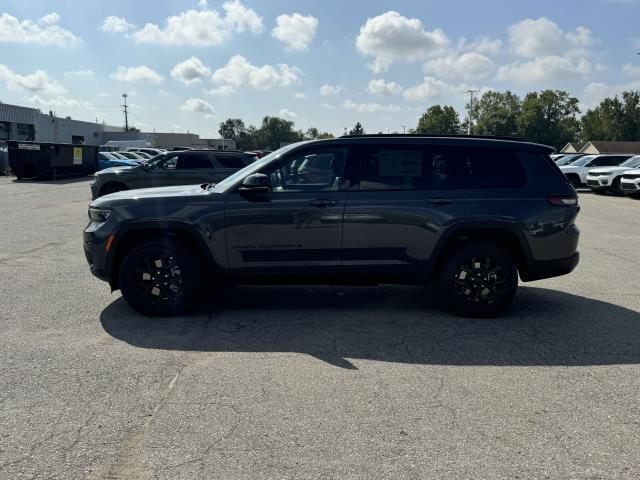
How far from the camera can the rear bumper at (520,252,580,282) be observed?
17.6ft

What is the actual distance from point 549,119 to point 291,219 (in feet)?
367

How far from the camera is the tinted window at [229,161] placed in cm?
1459

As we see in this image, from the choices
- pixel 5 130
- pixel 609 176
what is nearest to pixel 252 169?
pixel 609 176

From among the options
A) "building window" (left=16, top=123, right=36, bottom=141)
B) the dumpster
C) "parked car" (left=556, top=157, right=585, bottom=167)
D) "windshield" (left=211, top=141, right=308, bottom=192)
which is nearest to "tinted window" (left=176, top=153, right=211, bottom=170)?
"windshield" (left=211, top=141, right=308, bottom=192)

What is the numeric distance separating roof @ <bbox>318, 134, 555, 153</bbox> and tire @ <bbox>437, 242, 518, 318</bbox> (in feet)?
3.52

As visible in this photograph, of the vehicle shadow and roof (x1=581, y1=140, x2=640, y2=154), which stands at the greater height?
roof (x1=581, y1=140, x2=640, y2=154)

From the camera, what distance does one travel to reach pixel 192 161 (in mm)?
14484

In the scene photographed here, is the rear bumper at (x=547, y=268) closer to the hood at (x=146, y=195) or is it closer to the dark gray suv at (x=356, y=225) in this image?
the dark gray suv at (x=356, y=225)

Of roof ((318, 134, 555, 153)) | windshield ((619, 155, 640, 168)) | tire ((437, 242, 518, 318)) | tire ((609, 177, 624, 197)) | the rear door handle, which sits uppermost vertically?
windshield ((619, 155, 640, 168))

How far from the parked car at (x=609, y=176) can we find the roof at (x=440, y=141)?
19725mm

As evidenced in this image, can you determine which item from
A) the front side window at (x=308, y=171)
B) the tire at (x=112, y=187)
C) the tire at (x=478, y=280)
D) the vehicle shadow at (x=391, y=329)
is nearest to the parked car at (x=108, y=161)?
the tire at (x=112, y=187)

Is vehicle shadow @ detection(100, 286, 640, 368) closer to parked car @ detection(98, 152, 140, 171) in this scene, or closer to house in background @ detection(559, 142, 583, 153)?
parked car @ detection(98, 152, 140, 171)

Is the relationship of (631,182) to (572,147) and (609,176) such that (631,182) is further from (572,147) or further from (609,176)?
(572,147)

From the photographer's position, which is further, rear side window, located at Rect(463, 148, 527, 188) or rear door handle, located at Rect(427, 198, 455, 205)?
rear side window, located at Rect(463, 148, 527, 188)
